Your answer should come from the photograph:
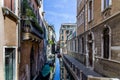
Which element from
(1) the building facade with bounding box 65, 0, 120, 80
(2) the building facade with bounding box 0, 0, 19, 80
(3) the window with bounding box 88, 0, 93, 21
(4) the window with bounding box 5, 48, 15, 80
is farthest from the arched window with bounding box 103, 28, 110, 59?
(4) the window with bounding box 5, 48, 15, 80

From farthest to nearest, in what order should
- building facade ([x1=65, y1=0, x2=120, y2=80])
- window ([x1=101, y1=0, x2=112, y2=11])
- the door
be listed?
the door, window ([x1=101, y1=0, x2=112, y2=11]), building facade ([x1=65, y1=0, x2=120, y2=80])

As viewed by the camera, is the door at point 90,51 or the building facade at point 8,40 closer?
the building facade at point 8,40

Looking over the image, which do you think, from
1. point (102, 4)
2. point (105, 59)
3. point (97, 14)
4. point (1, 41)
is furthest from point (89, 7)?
point (1, 41)

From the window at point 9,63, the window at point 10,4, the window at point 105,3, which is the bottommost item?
the window at point 9,63

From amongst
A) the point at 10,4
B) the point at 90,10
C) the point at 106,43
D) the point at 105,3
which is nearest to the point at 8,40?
the point at 10,4

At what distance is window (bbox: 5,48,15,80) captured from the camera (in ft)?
23.4

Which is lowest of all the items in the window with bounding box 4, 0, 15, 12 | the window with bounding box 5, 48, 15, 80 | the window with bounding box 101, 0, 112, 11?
the window with bounding box 5, 48, 15, 80

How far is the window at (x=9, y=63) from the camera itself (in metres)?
7.12

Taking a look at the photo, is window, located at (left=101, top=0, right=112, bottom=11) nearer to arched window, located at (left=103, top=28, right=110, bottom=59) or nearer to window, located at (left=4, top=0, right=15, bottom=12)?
arched window, located at (left=103, top=28, right=110, bottom=59)

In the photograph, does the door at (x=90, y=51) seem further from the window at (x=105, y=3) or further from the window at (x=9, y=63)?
the window at (x=9, y=63)

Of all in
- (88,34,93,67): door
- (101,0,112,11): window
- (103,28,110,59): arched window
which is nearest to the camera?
(101,0,112,11): window

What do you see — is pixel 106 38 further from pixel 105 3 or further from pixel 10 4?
pixel 10 4

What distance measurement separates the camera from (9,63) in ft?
24.8

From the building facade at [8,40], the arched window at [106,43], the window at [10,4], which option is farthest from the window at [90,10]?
the window at [10,4]
